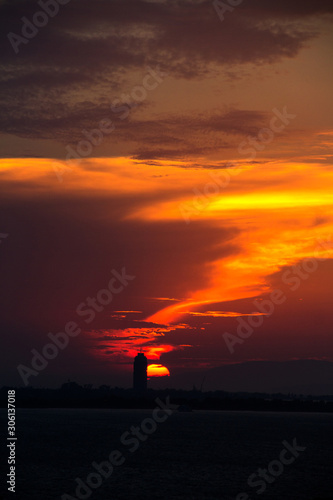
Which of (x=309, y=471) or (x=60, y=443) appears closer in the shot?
(x=309, y=471)

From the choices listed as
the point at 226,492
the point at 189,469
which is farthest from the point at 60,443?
the point at 226,492

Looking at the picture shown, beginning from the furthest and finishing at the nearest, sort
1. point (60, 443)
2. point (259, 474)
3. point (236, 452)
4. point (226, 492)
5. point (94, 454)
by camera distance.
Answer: point (60, 443), point (236, 452), point (94, 454), point (259, 474), point (226, 492)

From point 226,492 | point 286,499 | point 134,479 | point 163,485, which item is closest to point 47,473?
point 134,479

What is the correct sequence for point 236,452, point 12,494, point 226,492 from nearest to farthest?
point 12,494
point 226,492
point 236,452

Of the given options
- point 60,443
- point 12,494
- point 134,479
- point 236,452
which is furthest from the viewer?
point 60,443

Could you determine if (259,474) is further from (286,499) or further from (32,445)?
(32,445)

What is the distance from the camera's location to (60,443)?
6093 inches

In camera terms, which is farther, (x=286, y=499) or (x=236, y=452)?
(x=236, y=452)

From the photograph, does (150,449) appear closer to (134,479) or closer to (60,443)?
A: (60,443)

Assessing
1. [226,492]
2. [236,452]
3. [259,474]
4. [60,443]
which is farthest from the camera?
[60,443]

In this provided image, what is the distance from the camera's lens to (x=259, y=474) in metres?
99.3

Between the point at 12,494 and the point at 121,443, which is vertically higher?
the point at 121,443

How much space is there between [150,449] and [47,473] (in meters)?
50.8

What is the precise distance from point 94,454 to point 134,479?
35935mm
